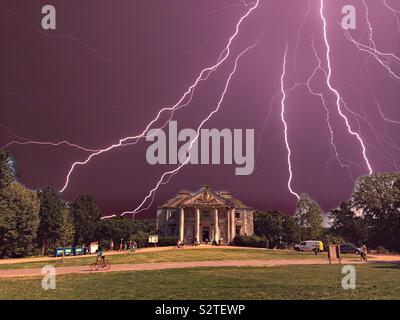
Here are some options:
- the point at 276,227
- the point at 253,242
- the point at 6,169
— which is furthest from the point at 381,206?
the point at 6,169

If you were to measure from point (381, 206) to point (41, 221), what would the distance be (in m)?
43.1

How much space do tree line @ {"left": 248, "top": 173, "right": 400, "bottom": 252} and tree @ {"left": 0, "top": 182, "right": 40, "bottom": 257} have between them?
89.9 feet

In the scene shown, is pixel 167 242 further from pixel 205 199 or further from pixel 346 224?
pixel 346 224

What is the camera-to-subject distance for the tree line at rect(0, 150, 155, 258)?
3888cm

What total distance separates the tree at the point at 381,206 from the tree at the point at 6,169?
4232 cm

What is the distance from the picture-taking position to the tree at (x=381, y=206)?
153ft

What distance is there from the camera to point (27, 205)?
137ft

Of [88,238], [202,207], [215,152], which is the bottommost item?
[88,238]

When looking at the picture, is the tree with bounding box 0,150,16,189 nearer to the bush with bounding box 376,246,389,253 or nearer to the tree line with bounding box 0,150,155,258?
the tree line with bounding box 0,150,155,258

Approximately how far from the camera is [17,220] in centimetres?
4084

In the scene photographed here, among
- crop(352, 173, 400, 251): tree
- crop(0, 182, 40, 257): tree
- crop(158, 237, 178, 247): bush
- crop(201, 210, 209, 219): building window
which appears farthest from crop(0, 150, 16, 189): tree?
crop(352, 173, 400, 251): tree
